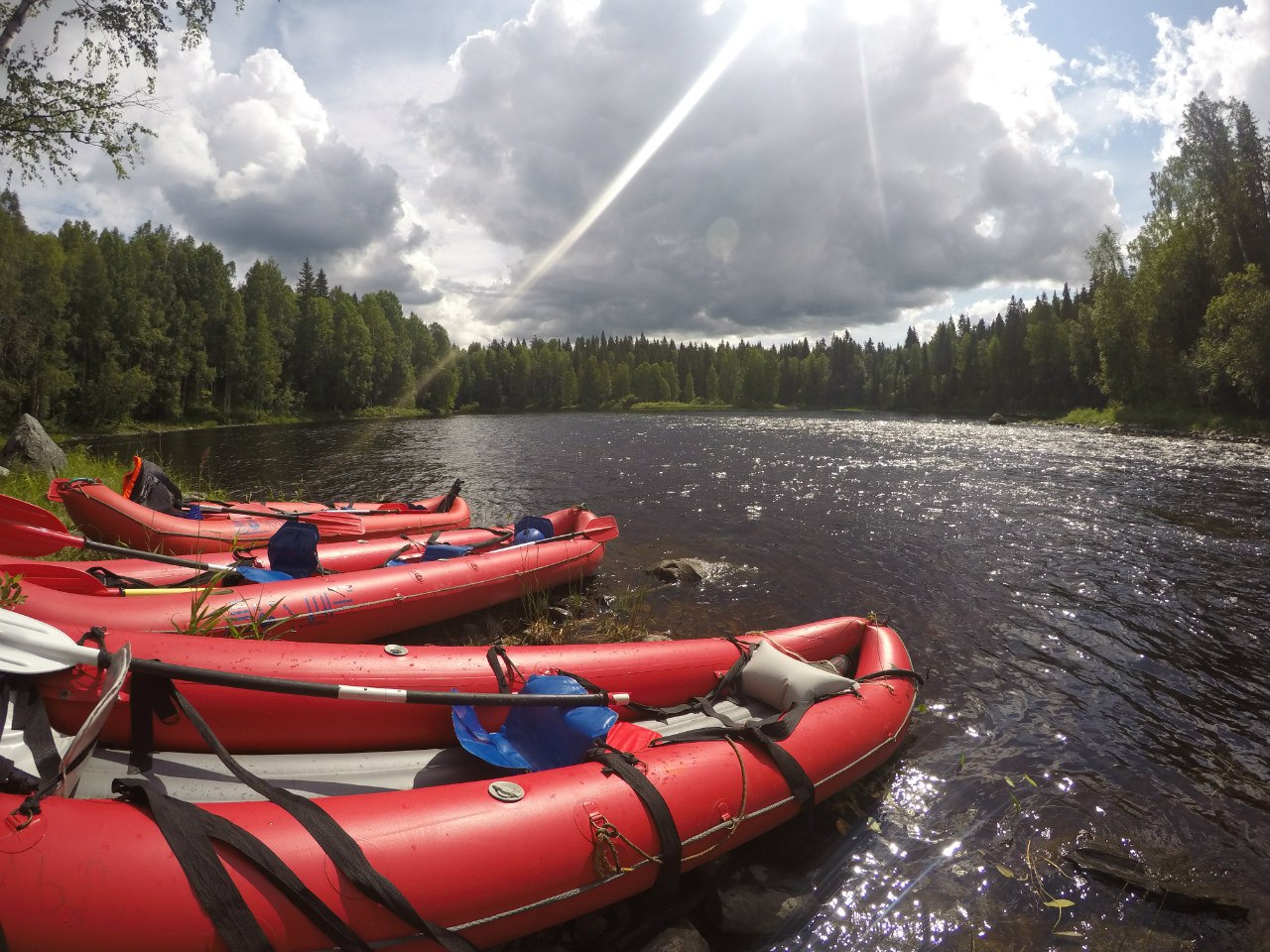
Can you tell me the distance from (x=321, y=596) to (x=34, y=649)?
9.05 ft

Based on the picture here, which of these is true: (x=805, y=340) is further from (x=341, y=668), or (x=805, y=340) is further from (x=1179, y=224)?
(x=341, y=668)

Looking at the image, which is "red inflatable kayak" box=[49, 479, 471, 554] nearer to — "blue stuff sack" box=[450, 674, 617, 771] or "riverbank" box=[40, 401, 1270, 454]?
"blue stuff sack" box=[450, 674, 617, 771]

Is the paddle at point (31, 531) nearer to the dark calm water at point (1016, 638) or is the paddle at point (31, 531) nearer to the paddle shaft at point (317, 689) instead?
the paddle shaft at point (317, 689)

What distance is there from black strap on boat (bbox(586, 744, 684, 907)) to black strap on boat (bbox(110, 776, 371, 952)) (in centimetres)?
130

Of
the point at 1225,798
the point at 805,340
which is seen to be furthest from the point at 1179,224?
the point at 805,340

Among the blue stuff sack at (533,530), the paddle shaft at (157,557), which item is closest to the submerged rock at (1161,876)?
the blue stuff sack at (533,530)

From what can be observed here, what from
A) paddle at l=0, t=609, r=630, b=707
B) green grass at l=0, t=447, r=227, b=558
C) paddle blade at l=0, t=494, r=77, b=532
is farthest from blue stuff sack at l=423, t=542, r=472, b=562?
paddle at l=0, t=609, r=630, b=707

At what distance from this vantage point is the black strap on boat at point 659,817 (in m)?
2.98

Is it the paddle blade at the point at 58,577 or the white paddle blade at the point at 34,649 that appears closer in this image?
the white paddle blade at the point at 34,649

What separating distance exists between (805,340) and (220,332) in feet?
360

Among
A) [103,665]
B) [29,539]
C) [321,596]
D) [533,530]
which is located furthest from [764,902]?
[29,539]

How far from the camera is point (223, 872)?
213 centimetres

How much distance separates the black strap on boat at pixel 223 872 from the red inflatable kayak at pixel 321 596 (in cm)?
256

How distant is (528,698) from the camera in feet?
11.4
